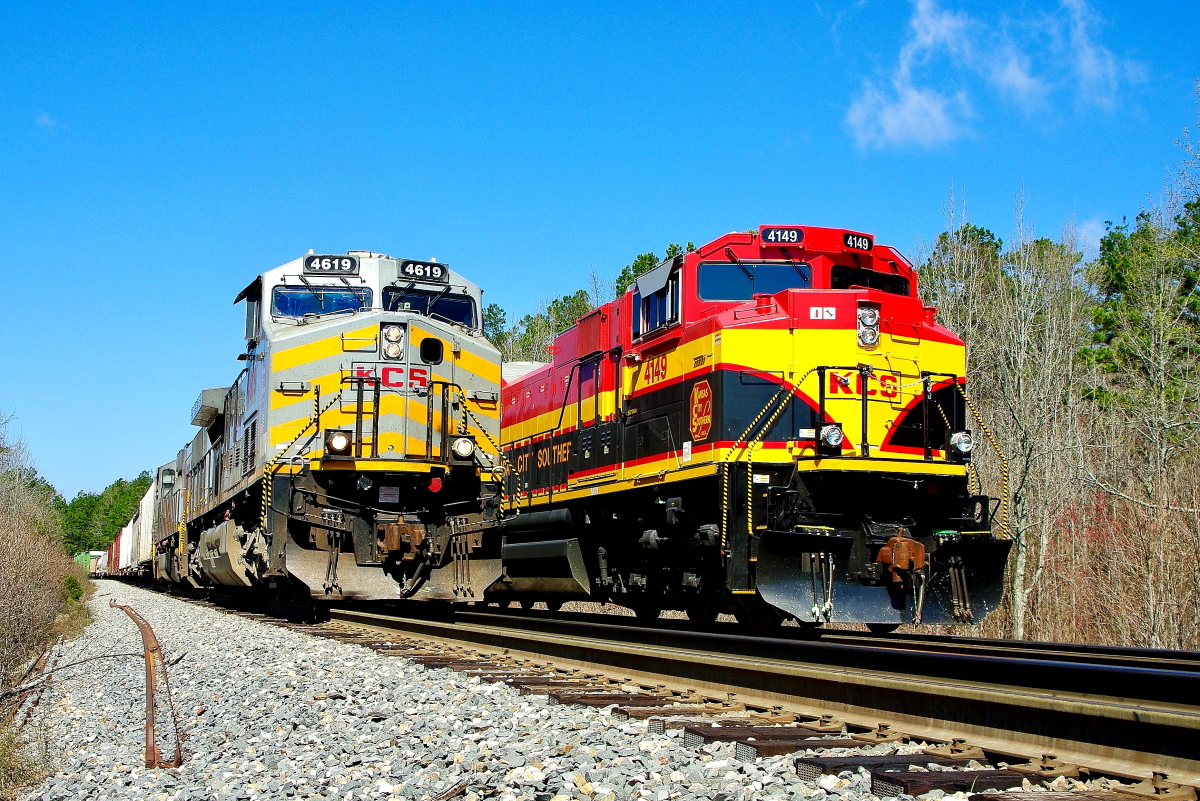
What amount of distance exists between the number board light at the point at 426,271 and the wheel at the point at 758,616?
563 centimetres

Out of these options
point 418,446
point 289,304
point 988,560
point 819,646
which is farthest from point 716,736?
point 289,304

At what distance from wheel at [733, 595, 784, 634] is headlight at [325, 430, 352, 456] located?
467 centimetres

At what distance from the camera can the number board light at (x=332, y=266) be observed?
12969 millimetres

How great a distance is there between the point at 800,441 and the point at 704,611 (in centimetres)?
263

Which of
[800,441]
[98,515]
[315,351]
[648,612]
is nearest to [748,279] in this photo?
[800,441]

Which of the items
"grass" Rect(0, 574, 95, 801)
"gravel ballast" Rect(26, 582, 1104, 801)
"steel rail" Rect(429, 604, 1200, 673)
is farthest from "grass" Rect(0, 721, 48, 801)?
"steel rail" Rect(429, 604, 1200, 673)

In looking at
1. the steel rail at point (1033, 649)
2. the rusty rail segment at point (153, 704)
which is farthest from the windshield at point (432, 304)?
the steel rail at point (1033, 649)

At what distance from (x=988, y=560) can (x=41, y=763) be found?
292 inches

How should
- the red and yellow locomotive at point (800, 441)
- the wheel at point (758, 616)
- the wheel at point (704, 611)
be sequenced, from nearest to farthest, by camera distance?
the red and yellow locomotive at point (800, 441) < the wheel at point (758, 616) < the wheel at point (704, 611)

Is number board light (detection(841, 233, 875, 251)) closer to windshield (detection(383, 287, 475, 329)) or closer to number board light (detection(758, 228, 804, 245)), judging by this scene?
number board light (detection(758, 228, 804, 245))

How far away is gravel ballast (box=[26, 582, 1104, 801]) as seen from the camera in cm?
419

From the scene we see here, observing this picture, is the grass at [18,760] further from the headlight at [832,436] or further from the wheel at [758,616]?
the headlight at [832,436]

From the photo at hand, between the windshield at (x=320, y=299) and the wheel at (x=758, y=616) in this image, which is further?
the windshield at (x=320, y=299)

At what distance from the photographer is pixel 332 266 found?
42.5 ft
